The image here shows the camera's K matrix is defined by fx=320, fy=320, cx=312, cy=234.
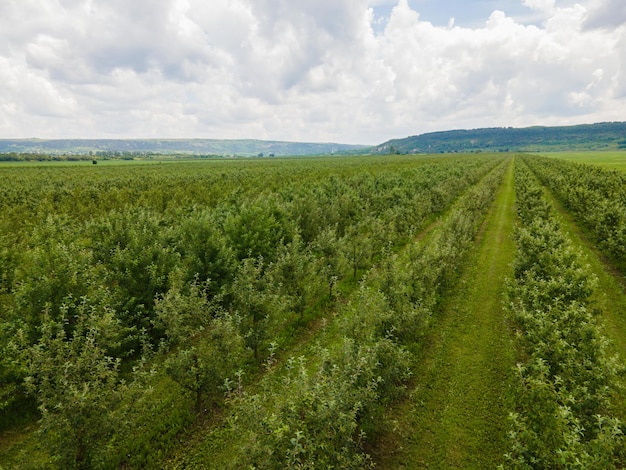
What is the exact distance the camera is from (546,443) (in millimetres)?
8562

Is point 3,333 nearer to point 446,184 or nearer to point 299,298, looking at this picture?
point 299,298

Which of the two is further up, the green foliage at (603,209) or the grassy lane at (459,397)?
the green foliage at (603,209)

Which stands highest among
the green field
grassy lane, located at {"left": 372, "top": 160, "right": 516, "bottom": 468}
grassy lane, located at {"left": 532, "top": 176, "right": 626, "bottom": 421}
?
the green field

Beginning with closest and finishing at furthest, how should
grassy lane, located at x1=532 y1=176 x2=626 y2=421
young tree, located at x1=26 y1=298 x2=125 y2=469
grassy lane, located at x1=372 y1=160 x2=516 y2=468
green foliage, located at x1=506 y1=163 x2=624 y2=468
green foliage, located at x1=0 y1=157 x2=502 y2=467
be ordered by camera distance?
green foliage, located at x1=506 y1=163 x2=624 y2=468
young tree, located at x1=26 y1=298 x2=125 y2=469
green foliage, located at x1=0 y1=157 x2=502 y2=467
grassy lane, located at x1=372 y1=160 x2=516 y2=468
grassy lane, located at x1=532 y1=176 x2=626 y2=421

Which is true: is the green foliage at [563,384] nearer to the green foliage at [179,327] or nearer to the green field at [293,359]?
the green field at [293,359]

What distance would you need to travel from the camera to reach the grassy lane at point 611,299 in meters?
16.1

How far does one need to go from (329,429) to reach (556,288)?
552 inches

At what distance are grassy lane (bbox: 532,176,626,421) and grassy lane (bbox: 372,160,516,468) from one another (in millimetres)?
4532

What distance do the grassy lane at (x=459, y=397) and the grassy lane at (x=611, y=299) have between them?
4.53m

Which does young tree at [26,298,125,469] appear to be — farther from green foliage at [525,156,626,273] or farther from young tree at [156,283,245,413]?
green foliage at [525,156,626,273]

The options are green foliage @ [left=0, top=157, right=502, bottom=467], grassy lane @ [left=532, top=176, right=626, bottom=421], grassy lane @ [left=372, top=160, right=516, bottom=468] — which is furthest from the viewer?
grassy lane @ [left=532, top=176, right=626, bottom=421]

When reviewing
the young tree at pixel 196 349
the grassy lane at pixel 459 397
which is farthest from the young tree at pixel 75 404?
the grassy lane at pixel 459 397

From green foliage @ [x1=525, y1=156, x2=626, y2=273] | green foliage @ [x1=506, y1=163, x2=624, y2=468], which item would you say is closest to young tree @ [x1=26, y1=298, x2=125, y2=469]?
green foliage @ [x1=506, y1=163, x2=624, y2=468]

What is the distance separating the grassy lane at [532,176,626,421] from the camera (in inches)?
635
